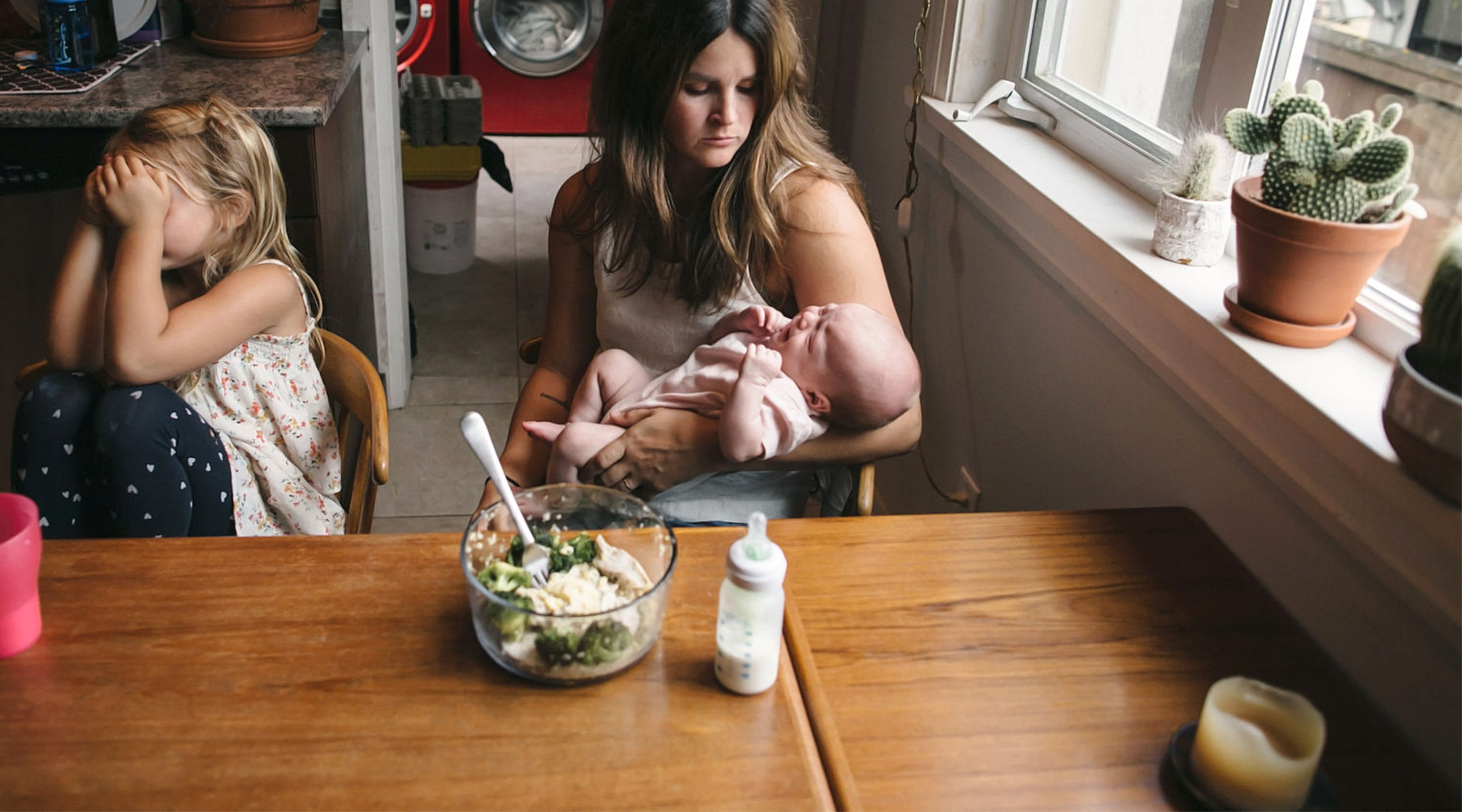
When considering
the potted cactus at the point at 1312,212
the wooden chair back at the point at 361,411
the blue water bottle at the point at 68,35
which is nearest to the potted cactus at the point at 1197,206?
the potted cactus at the point at 1312,212

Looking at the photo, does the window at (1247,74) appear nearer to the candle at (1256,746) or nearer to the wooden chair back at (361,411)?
the candle at (1256,746)

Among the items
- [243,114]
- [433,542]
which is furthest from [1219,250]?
[243,114]

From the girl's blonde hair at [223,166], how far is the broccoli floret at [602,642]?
3.11 feet

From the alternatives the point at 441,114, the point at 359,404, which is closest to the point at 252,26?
the point at 359,404

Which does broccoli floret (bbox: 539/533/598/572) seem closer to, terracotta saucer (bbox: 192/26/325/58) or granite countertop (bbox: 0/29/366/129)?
granite countertop (bbox: 0/29/366/129)

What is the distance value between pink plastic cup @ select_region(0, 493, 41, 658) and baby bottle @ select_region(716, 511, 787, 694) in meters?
0.59

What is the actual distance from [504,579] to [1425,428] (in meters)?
0.76

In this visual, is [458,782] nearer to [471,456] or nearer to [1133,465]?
[1133,465]

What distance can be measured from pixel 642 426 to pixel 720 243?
0.95ft

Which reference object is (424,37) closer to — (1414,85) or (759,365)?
(759,365)

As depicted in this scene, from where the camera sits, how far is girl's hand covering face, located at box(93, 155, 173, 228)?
1.47 meters

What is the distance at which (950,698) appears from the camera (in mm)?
957

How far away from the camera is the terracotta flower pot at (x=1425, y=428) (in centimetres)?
86

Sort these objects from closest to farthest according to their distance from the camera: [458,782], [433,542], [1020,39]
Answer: [458,782] < [433,542] < [1020,39]
